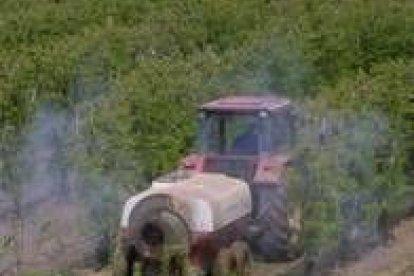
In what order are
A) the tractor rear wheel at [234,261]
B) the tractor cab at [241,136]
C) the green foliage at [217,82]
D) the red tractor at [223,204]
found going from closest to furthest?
the red tractor at [223,204]
the tractor rear wheel at [234,261]
the tractor cab at [241,136]
the green foliage at [217,82]

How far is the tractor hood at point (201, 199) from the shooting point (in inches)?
416

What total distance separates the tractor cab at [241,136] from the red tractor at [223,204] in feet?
0.04

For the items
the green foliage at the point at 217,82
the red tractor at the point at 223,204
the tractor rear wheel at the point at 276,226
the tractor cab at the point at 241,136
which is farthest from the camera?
the green foliage at the point at 217,82

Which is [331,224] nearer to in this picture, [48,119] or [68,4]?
[48,119]

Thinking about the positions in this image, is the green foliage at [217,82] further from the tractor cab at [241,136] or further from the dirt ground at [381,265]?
the dirt ground at [381,265]

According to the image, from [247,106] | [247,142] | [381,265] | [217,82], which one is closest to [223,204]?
[247,142]

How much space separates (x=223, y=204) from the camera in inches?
428

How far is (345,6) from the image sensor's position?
72.9 feet

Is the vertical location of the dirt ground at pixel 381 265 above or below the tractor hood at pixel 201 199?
below

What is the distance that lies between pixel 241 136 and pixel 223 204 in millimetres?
1465

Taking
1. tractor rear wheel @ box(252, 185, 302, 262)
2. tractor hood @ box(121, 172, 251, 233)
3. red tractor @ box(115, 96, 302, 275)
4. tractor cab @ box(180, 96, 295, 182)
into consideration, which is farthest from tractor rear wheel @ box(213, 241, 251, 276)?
tractor cab @ box(180, 96, 295, 182)

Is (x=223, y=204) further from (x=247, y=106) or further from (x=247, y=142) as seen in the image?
(x=247, y=106)

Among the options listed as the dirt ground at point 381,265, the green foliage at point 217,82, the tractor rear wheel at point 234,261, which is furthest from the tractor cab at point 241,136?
the dirt ground at point 381,265

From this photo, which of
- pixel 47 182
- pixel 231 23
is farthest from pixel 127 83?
pixel 231 23
